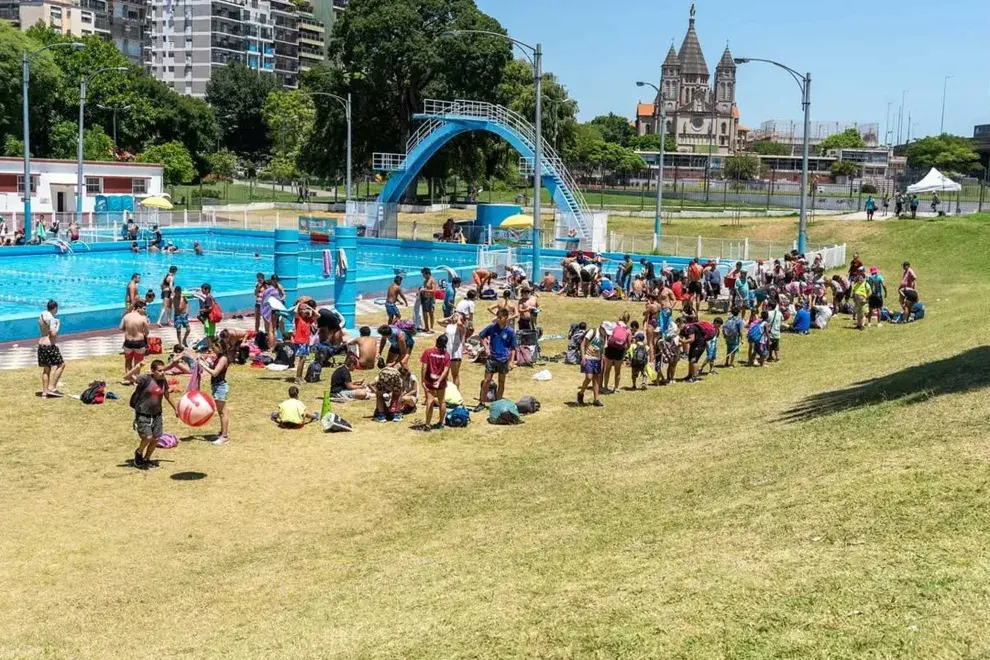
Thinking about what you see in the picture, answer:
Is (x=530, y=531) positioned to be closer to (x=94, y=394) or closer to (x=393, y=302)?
(x=94, y=394)

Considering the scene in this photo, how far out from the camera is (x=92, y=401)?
16609mm

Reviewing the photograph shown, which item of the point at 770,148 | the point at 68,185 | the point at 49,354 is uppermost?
the point at 770,148

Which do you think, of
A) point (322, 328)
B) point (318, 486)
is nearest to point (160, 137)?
point (322, 328)

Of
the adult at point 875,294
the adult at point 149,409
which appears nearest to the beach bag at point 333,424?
the adult at point 149,409

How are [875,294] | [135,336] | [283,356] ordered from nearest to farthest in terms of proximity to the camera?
[135,336]
[283,356]
[875,294]

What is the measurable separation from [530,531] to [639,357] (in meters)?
8.28

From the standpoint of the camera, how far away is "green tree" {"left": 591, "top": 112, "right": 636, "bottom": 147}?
17625 centimetres

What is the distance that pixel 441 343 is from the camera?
15305 mm

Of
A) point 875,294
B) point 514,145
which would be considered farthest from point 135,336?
point 514,145

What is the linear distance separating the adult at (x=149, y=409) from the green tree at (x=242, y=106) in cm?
10589

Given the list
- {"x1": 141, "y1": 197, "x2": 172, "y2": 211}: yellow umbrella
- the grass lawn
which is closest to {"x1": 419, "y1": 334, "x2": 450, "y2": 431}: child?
the grass lawn

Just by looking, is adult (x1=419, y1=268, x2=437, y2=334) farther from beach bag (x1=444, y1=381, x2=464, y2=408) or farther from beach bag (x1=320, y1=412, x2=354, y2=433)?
beach bag (x1=320, y1=412, x2=354, y2=433)

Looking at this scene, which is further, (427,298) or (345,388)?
(427,298)

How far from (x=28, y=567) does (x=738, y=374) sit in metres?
13.4
